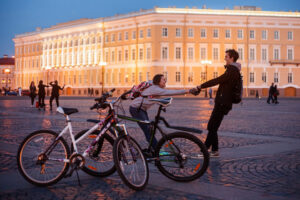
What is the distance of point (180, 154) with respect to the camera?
6.20m

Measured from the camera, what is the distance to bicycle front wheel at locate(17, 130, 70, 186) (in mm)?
5898

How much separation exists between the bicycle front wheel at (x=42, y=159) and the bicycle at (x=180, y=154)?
875 millimetres

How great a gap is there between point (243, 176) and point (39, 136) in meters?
2.76

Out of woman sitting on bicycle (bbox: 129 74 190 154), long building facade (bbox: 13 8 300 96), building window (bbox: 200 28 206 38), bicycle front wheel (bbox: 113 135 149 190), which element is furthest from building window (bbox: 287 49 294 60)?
bicycle front wheel (bbox: 113 135 149 190)

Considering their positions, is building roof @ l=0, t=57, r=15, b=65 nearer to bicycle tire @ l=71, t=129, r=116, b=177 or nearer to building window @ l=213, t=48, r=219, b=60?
building window @ l=213, t=48, r=219, b=60

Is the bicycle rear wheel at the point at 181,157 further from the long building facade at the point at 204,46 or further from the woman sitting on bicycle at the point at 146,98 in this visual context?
the long building facade at the point at 204,46

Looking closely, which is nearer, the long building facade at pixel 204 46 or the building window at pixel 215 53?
the long building facade at pixel 204 46

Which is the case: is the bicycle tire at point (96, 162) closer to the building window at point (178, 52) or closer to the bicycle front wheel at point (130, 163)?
the bicycle front wheel at point (130, 163)

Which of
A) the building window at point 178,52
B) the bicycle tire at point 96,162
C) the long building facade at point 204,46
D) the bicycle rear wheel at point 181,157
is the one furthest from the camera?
the building window at point 178,52

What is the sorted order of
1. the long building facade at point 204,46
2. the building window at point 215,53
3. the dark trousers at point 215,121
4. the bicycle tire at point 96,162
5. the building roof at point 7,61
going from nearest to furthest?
1. the bicycle tire at point 96,162
2. the dark trousers at point 215,121
3. the long building facade at point 204,46
4. the building window at point 215,53
5. the building roof at point 7,61

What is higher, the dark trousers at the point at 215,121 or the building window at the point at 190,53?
the building window at the point at 190,53

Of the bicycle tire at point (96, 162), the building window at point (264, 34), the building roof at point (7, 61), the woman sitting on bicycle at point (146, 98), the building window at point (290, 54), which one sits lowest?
the bicycle tire at point (96, 162)

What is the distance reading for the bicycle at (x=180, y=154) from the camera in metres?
6.11

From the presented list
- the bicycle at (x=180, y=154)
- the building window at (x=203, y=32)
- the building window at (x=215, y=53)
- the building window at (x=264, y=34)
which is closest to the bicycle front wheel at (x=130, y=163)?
the bicycle at (x=180, y=154)
